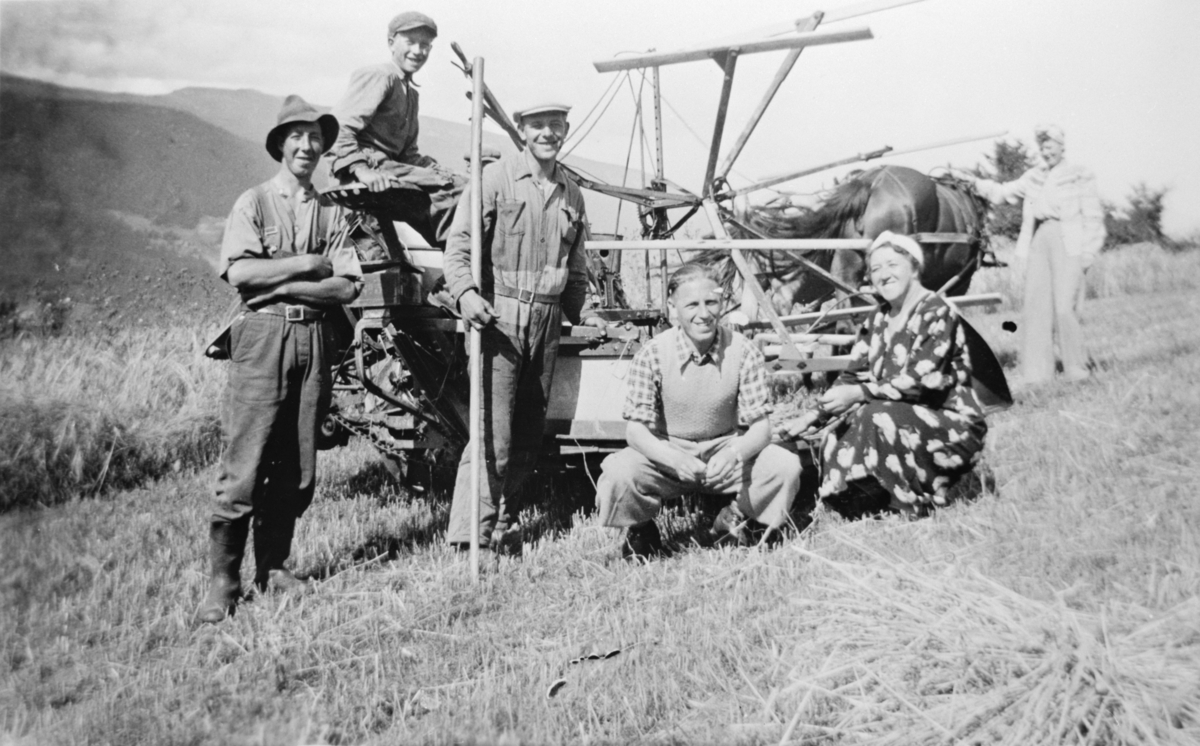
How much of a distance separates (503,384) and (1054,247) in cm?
412

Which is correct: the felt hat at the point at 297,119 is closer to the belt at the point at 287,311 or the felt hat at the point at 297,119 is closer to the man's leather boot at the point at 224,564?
the belt at the point at 287,311

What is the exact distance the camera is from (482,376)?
12.4 ft

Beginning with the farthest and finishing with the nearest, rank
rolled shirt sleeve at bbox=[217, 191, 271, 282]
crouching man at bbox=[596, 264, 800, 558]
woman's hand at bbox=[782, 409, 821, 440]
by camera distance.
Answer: woman's hand at bbox=[782, 409, 821, 440]
crouching man at bbox=[596, 264, 800, 558]
rolled shirt sleeve at bbox=[217, 191, 271, 282]

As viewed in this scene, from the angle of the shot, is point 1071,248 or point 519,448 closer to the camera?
point 519,448

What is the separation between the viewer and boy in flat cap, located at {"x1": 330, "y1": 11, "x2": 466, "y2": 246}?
4402 millimetres

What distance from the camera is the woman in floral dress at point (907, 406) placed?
11.7ft

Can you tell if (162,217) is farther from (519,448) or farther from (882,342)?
(882,342)

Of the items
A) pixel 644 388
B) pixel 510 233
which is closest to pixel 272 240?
pixel 510 233

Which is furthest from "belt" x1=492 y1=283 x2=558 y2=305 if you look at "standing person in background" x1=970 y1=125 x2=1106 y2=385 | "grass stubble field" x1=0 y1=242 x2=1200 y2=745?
"standing person in background" x1=970 y1=125 x2=1106 y2=385

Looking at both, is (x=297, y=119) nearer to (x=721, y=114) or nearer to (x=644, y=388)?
(x=644, y=388)

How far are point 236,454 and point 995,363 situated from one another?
3372 millimetres

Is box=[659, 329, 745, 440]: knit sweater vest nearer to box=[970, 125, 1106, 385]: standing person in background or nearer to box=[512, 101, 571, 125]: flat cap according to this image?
box=[512, 101, 571, 125]: flat cap

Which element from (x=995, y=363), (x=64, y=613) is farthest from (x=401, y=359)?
(x=995, y=363)

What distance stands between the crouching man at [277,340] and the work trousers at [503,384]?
67 centimetres
